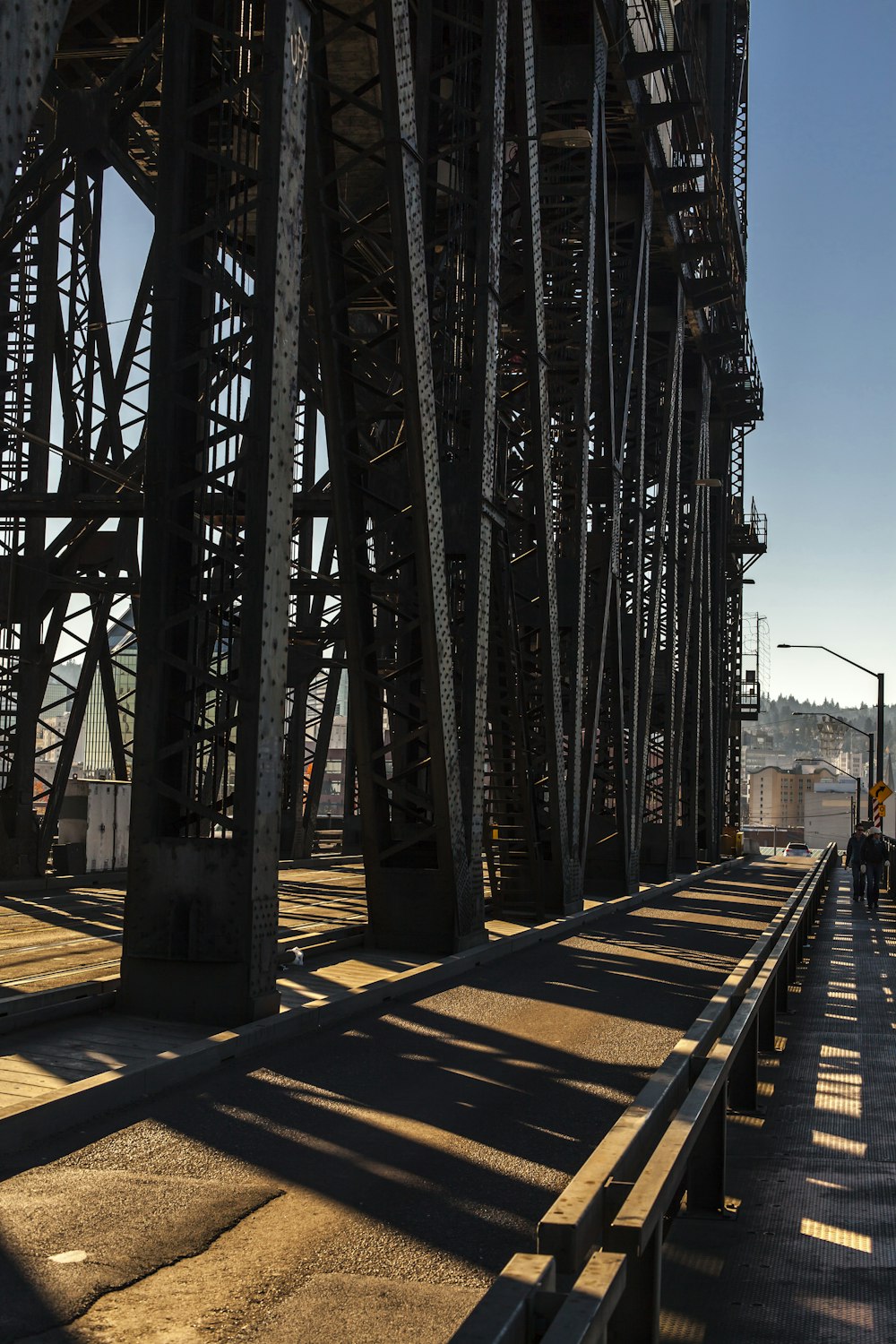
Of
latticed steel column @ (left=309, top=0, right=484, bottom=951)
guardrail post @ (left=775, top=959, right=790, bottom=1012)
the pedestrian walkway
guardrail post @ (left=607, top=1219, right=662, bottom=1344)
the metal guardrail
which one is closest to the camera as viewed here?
the metal guardrail

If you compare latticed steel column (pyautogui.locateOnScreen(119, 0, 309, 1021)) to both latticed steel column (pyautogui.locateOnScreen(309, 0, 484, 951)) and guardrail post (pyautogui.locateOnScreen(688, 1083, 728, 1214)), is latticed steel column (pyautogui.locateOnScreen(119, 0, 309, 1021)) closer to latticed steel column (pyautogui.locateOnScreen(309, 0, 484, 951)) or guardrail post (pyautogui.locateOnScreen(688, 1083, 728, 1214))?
latticed steel column (pyautogui.locateOnScreen(309, 0, 484, 951))

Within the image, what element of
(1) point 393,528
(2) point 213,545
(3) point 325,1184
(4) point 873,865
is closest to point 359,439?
(1) point 393,528

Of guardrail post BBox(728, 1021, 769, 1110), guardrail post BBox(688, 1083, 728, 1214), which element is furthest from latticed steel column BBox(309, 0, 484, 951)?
guardrail post BBox(688, 1083, 728, 1214)

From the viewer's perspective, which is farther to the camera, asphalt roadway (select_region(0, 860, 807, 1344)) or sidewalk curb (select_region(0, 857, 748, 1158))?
sidewalk curb (select_region(0, 857, 748, 1158))

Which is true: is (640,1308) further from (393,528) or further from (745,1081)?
(393,528)

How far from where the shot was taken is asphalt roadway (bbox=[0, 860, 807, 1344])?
15.6 ft

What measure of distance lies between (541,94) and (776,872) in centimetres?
2754

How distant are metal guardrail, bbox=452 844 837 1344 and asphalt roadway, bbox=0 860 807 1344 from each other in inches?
25.9

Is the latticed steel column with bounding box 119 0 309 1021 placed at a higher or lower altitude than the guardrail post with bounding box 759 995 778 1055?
higher

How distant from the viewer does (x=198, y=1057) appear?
844cm

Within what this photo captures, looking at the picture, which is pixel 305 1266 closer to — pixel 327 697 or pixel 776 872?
pixel 327 697

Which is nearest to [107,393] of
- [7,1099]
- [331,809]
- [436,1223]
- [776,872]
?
[7,1099]

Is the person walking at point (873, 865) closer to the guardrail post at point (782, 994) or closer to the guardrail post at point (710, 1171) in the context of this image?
the guardrail post at point (782, 994)

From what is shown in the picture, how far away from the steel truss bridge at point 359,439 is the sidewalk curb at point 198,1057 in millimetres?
354
